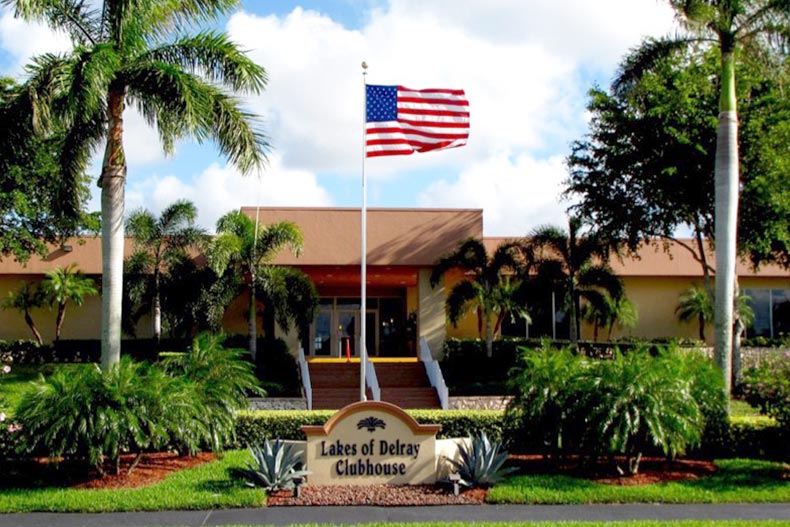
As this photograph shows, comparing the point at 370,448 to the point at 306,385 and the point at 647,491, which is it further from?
the point at 306,385

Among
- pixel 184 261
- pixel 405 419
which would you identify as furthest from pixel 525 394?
pixel 184 261

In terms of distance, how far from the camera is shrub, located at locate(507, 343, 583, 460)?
11.9 meters

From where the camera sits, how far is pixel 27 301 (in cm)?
2923

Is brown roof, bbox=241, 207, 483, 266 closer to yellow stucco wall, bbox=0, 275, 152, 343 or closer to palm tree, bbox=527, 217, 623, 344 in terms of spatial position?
palm tree, bbox=527, 217, 623, 344

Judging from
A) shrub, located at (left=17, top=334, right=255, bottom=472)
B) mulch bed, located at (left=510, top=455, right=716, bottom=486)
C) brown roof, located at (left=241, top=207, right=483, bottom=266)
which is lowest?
mulch bed, located at (left=510, top=455, right=716, bottom=486)

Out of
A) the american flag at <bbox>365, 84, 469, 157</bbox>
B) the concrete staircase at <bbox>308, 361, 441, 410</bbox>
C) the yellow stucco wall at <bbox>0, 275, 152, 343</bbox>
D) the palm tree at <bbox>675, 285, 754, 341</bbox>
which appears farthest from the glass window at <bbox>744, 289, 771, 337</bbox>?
the yellow stucco wall at <bbox>0, 275, 152, 343</bbox>

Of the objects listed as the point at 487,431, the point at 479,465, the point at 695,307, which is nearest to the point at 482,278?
the point at 695,307

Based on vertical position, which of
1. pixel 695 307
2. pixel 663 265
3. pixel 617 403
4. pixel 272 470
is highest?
pixel 663 265

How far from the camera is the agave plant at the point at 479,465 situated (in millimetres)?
11172

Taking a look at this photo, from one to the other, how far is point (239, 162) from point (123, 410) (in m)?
6.37

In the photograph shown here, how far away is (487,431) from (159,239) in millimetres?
14759

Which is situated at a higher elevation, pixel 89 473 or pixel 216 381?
pixel 216 381

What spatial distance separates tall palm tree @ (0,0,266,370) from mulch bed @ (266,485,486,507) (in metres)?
5.66

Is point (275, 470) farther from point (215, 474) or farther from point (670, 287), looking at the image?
point (670, 287)
